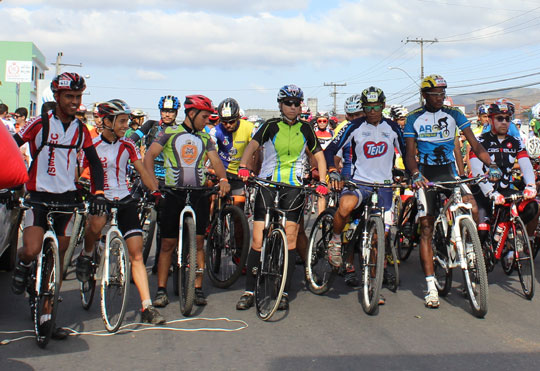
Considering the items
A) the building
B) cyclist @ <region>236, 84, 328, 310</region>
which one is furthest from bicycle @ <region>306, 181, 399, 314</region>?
the building

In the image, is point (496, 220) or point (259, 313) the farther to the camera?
point (496, 220)

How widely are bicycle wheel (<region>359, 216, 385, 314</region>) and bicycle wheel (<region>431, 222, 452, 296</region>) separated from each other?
2.79 ft

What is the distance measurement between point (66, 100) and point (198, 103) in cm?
149

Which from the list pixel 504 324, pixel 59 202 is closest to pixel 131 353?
pixel 59 202

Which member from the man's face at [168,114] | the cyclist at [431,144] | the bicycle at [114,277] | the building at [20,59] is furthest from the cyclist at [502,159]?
the building at [20,59]

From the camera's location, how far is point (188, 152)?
6.99 meters

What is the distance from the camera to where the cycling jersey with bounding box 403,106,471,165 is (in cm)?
742

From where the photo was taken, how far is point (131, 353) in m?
5.28

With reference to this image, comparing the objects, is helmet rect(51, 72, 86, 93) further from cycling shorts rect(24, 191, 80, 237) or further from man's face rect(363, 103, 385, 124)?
man's face rect(363, 103, 385, 124)

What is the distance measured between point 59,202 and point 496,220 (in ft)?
16.9

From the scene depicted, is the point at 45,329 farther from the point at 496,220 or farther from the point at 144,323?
the point at 496,220

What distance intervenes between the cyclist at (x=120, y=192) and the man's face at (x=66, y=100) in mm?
528

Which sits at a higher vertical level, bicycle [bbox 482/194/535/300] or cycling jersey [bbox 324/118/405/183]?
cycling jersey [bbox 324/118/405/183]

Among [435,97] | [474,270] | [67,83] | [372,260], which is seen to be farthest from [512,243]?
[67,83]
